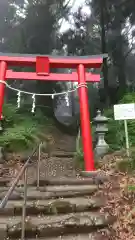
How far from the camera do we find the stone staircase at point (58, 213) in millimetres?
3652

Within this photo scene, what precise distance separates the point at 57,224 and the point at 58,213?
0.43 m

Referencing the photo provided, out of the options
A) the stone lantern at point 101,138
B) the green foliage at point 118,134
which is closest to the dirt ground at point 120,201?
the stone lantern at point 101,138

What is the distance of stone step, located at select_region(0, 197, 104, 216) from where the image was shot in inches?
163

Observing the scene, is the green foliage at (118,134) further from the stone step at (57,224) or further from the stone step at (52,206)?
the stone step at (57,224)

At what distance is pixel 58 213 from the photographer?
4207mm

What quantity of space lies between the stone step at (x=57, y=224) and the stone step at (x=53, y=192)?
65cm

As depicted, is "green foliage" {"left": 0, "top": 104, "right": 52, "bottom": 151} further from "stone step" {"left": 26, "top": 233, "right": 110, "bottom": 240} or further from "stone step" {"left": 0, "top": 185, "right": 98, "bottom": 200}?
"stone step" {"left": 26, "top": 233, "right": 110, "bottom": 240}

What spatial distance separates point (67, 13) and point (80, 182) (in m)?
14.0

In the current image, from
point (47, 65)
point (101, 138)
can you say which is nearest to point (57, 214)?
point (101, 138)

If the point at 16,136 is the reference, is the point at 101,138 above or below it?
below

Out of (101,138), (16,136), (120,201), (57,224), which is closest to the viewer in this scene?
(57,224)

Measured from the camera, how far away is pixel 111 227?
389cm

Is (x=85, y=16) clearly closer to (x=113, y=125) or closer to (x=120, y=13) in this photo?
(x=120, y=13)

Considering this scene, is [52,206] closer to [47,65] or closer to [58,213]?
[58,213]
